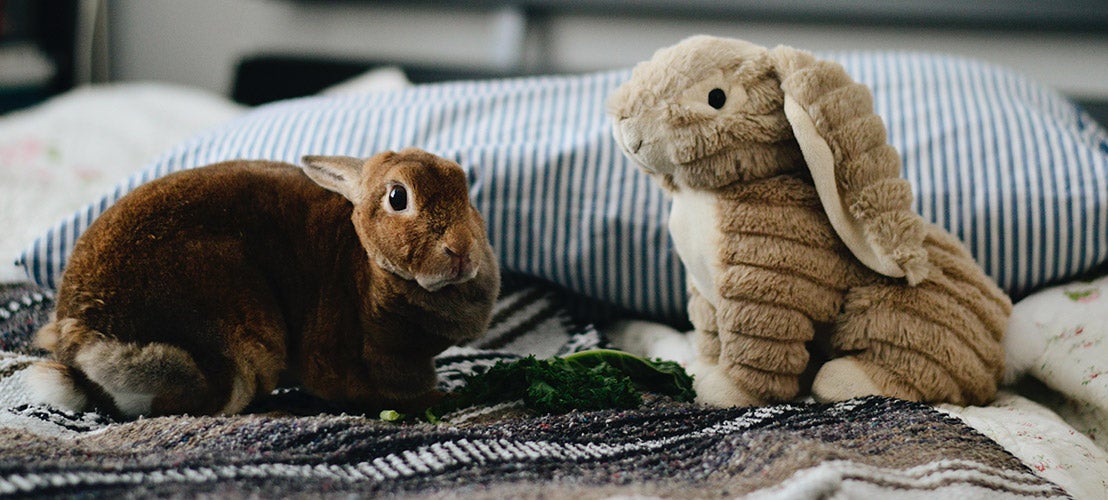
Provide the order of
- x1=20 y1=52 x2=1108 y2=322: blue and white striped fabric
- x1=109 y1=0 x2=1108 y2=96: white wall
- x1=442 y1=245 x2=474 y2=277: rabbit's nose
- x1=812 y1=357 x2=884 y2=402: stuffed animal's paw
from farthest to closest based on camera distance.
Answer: x1=109 y1=0 x2=1108 y2=96: white wall, x1=20 y1=52 x2=1108 y2=322: blue and white striped fabric, x1=812 y1=357 x2=884 y2=402: stuffed animal's paw, x1=442 y1=245 x2=474 y2=277: rabbit's nose

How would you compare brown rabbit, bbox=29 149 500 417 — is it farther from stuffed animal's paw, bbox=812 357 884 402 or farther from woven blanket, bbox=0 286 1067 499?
stuffed animal's paw, bbox=812 357 884 402

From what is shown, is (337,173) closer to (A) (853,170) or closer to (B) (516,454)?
(B) (516,454)

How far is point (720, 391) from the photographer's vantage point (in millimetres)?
874

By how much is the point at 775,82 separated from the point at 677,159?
12 centimetres

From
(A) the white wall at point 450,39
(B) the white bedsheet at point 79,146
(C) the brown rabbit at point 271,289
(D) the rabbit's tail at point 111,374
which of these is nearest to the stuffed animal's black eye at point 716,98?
(C) the brown rabbit at point 271,289

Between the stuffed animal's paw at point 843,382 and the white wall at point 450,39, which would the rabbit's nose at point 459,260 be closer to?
the stuffed animal's paw at point 843,382

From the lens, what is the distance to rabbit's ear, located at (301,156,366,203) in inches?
32.3

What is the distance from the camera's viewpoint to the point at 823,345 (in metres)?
0.90

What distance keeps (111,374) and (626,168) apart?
2.16 feet

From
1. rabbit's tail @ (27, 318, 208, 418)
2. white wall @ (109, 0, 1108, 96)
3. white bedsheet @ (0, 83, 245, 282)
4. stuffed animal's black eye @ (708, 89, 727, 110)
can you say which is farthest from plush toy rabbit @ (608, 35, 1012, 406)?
white wall @ (109, 0, 1108, 96)

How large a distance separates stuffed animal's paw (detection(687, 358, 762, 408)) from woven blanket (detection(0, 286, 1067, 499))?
3cm

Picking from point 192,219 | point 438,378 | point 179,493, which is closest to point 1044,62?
point 438,378

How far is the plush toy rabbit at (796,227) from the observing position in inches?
32.5

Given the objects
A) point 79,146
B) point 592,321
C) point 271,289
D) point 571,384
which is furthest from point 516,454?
point 79,146
